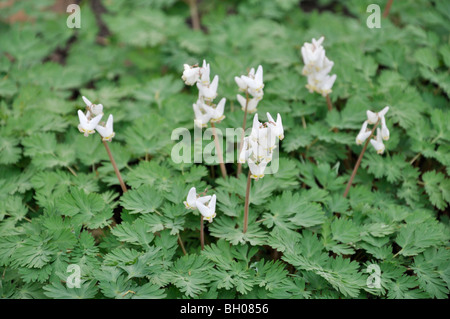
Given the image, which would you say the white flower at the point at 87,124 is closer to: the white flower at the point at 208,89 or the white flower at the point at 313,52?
the white flower at the point at 208,89

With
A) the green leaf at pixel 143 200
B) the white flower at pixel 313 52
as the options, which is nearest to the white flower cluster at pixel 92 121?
the green leaf at pixel 143 200

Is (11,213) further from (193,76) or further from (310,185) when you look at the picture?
(310,185)

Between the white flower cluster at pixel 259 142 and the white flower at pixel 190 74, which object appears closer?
the white flower cluster at pixel 259 142

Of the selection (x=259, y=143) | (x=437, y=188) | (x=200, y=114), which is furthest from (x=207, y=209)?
(x=437, y=188)

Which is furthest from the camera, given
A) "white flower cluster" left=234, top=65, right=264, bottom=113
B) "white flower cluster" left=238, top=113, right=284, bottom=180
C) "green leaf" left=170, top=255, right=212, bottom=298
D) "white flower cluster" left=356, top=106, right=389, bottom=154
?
"white flower cluster" left=356, top=106, right=389, bottom=154

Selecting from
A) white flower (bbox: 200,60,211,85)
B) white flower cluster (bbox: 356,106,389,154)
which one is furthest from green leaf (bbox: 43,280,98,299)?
white flower cluster (bbox: 356,106,389,154)

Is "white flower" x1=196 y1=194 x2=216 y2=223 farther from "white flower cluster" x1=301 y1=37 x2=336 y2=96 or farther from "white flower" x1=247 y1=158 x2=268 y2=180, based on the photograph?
"white flower cluster" x1=301 y1=37 x2=336 y2=96

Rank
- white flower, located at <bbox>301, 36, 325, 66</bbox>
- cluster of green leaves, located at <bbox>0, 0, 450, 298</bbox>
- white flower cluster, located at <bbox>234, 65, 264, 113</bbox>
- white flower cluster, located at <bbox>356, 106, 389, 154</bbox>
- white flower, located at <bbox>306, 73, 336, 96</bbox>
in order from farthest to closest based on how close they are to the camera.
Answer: white flower, located at <bbox>306, 73, 336, 96</bbox> < white flower, located at <bbox>301, 36, 325, 66</bbox> < white flower cluster, located at <bbox>356, 106, 389, 154</bbox> < white flower cluster, located at <bbox>234, 65, 264, 113</bbox> < cluster of green leaves, located at <bbox>0, 0, 450, 298</bbox>
